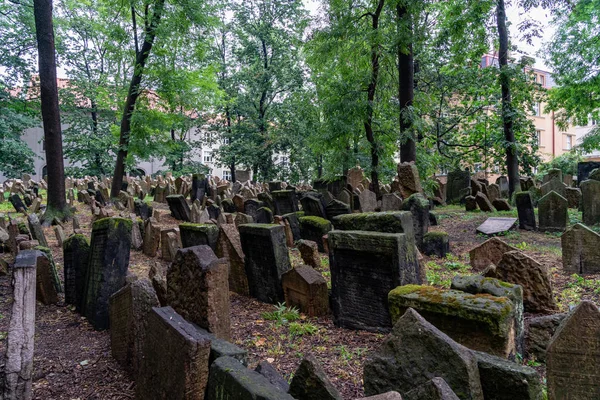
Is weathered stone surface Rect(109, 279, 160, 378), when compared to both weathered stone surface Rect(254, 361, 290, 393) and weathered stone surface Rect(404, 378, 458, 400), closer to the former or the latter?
weathered stone surface Rect(254, 361, 290, 393)

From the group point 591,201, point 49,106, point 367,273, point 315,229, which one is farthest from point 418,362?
point 49,106

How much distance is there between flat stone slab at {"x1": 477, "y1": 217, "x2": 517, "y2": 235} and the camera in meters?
8.81

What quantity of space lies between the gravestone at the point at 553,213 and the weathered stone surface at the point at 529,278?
203 inches

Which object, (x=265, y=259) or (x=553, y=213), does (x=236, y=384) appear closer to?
(x=265, y=259)

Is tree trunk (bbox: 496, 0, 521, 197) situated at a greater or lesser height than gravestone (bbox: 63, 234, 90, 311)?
greater

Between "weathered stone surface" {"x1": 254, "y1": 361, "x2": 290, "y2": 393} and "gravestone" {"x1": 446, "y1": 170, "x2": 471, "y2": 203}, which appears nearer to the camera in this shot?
"weathered stone surface" {"x1": 254, "y1": 361, "x2": 290, "y2": 393}

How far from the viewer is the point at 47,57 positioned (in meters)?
9.99

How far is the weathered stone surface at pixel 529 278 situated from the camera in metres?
4.29

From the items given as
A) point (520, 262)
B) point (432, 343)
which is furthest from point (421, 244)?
point (432, 343)

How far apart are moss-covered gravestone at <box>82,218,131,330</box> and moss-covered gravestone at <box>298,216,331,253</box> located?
4.32 m

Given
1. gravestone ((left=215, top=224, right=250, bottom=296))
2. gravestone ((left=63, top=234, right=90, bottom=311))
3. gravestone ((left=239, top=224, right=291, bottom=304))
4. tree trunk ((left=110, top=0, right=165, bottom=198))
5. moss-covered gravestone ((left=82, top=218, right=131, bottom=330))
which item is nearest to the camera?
moss-covered gravestone ((left=82, top=218, right=131, bottom=330))

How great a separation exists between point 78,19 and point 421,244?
30080 millimetres

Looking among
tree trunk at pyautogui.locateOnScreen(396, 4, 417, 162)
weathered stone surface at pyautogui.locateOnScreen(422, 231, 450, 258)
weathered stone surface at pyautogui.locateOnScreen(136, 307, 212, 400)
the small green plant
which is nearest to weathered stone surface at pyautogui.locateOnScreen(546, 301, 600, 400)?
weathered stone surface at pyautogui.locateOnScreen(136, 307, 212, 400)

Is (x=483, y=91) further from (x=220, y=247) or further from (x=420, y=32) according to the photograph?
(x=220, y=247)
